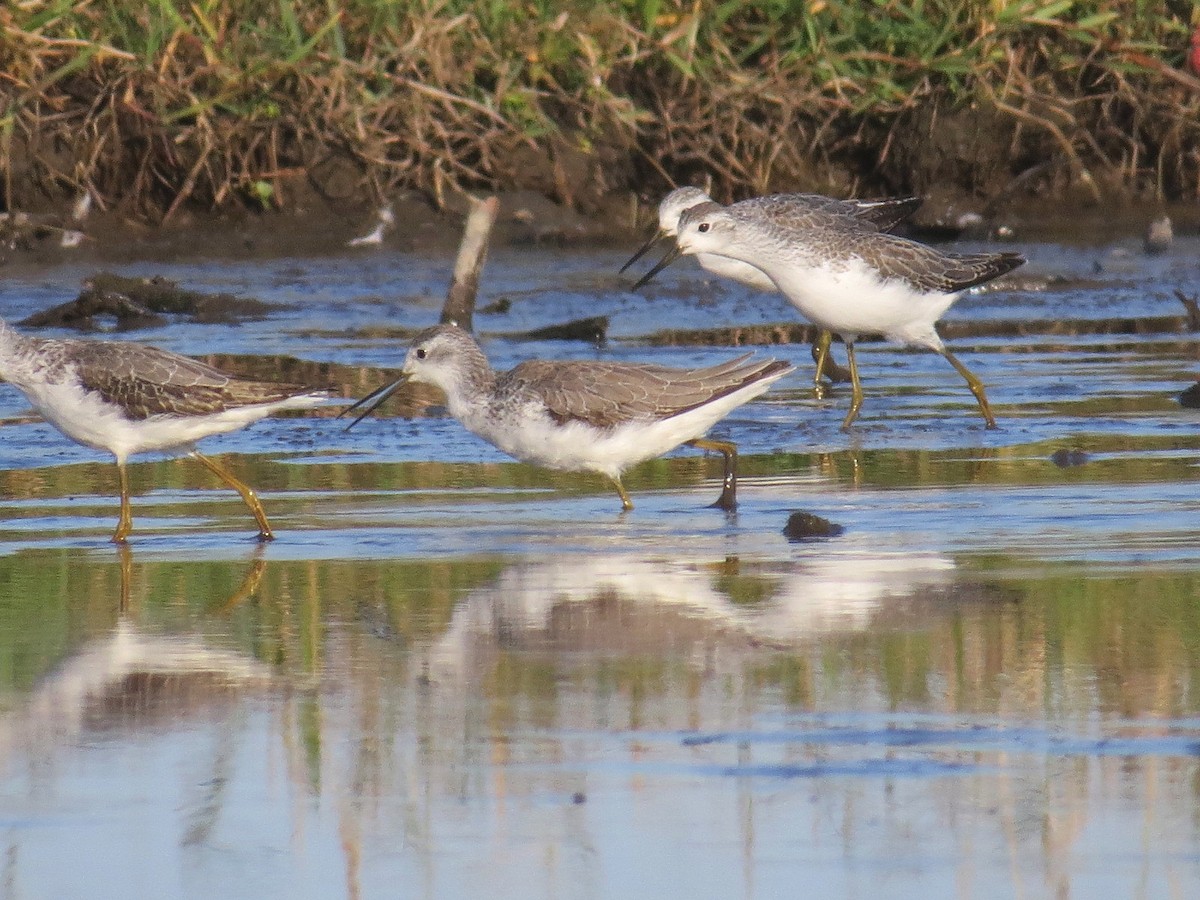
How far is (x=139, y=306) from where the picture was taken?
13.1m

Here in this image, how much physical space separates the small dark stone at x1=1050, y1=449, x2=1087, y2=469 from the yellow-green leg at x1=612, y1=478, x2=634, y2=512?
179 centimetres

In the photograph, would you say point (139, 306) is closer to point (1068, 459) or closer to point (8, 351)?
point (8, 351)

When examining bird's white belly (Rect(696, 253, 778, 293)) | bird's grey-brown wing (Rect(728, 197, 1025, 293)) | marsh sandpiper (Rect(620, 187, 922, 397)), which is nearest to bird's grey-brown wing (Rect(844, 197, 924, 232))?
marsh sandpiper (Rect(620, 187, 922, 397))

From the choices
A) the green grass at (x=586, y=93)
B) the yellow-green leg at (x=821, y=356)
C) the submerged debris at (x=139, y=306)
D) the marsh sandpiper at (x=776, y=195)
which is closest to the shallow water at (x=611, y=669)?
the yellow-green leg at (x=821, y=356)

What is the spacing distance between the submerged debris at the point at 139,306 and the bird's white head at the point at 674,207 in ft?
9.16

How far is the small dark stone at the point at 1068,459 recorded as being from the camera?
8.70m

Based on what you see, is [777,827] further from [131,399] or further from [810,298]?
[810,298]

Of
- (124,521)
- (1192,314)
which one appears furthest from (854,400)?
(124,521)

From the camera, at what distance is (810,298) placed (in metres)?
10.6

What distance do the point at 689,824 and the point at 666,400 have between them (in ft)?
13.0

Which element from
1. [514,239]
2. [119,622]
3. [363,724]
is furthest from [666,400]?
[514,239]

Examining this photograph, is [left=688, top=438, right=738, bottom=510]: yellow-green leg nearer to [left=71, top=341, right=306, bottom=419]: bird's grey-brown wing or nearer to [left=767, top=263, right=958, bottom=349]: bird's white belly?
[left=71, top=341, right=306, bottom=419]: bird's grey-brown wing

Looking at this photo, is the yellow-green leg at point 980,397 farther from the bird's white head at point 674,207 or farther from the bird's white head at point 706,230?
the bird's white head at point 674,207

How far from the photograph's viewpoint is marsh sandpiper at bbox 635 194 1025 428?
1057cm
